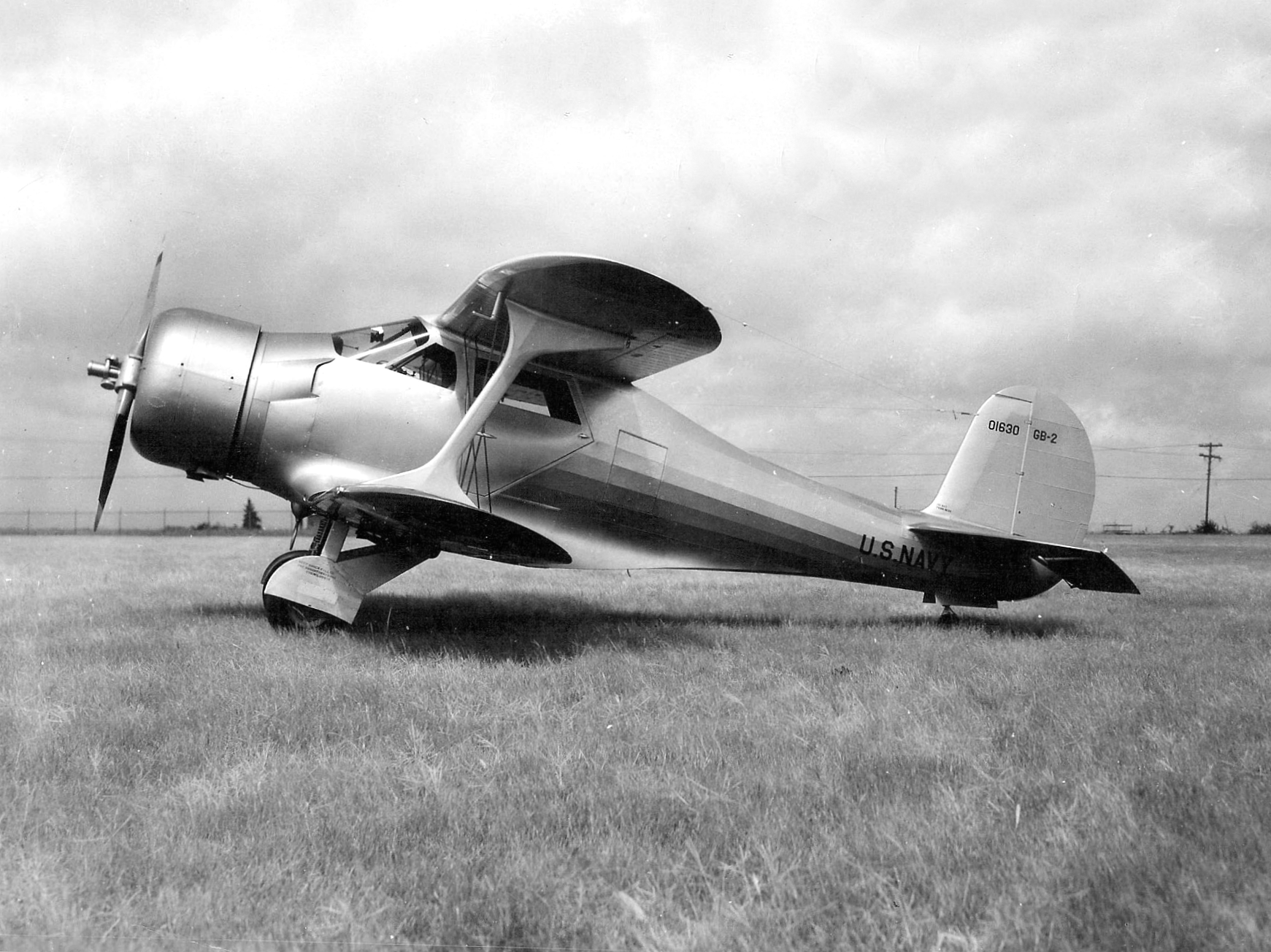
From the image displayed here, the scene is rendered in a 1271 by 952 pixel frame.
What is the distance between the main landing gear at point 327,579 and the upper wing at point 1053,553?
194 inches

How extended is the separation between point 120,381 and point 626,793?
5.62m

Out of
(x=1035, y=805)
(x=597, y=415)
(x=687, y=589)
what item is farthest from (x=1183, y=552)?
(x=1035, y=805)

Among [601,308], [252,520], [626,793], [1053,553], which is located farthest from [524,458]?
[252,520]

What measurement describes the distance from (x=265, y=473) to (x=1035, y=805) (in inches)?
229

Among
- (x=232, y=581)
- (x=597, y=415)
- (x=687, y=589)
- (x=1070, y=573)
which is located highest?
(x=597, y=415)

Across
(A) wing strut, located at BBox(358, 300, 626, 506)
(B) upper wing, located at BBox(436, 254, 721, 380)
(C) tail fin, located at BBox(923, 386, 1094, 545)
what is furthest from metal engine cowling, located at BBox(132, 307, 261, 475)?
(C) tail fin, located at BBox(923, 386, 1094, 545)

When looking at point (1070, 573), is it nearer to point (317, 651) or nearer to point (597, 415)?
point (597, 415)

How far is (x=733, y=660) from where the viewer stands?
5555mm

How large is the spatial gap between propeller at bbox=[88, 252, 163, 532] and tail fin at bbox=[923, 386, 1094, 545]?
7732 millimetres

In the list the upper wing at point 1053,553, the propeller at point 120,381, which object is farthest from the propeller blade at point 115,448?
the upper wing at point 1053,553

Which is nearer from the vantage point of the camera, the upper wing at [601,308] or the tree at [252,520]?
the upper wing at [601,308]

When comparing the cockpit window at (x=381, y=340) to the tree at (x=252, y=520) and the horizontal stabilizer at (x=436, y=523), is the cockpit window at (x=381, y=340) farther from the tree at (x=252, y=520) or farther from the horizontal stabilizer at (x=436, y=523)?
the tree at (x=252, y=520)

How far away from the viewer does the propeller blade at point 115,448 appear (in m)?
6.32

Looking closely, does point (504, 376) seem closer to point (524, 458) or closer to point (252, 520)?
point (524, 458)
